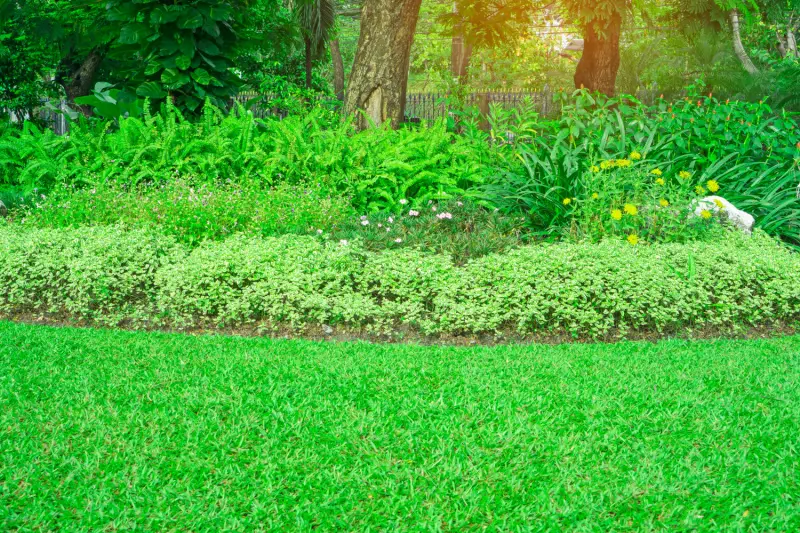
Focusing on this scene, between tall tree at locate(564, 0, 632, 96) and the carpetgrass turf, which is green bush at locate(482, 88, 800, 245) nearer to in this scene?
the carpetgrass turf

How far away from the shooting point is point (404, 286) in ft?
18.0

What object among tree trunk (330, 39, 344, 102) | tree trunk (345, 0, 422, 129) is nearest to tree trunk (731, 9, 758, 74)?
tree trunk (345, 0, 422, 129)

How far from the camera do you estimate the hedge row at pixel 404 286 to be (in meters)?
5.32

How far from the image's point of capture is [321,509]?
2914 mm

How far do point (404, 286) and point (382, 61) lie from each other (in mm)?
5003

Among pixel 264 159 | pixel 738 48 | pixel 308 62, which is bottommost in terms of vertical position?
pixel 264 159

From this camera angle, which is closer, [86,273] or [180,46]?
[86,273]

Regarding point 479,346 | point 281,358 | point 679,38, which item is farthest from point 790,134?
point 679,38

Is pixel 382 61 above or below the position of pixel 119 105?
above

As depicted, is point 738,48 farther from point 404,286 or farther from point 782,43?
point 404,286

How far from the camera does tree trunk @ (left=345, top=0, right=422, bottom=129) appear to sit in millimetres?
9492

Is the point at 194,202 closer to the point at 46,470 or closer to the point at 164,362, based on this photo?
the point at 164,362

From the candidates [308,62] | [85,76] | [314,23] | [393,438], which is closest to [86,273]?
[393,438]

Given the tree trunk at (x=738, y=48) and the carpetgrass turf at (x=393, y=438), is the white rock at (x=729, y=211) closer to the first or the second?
the carpetgrass turf at (x=393, y=438)
